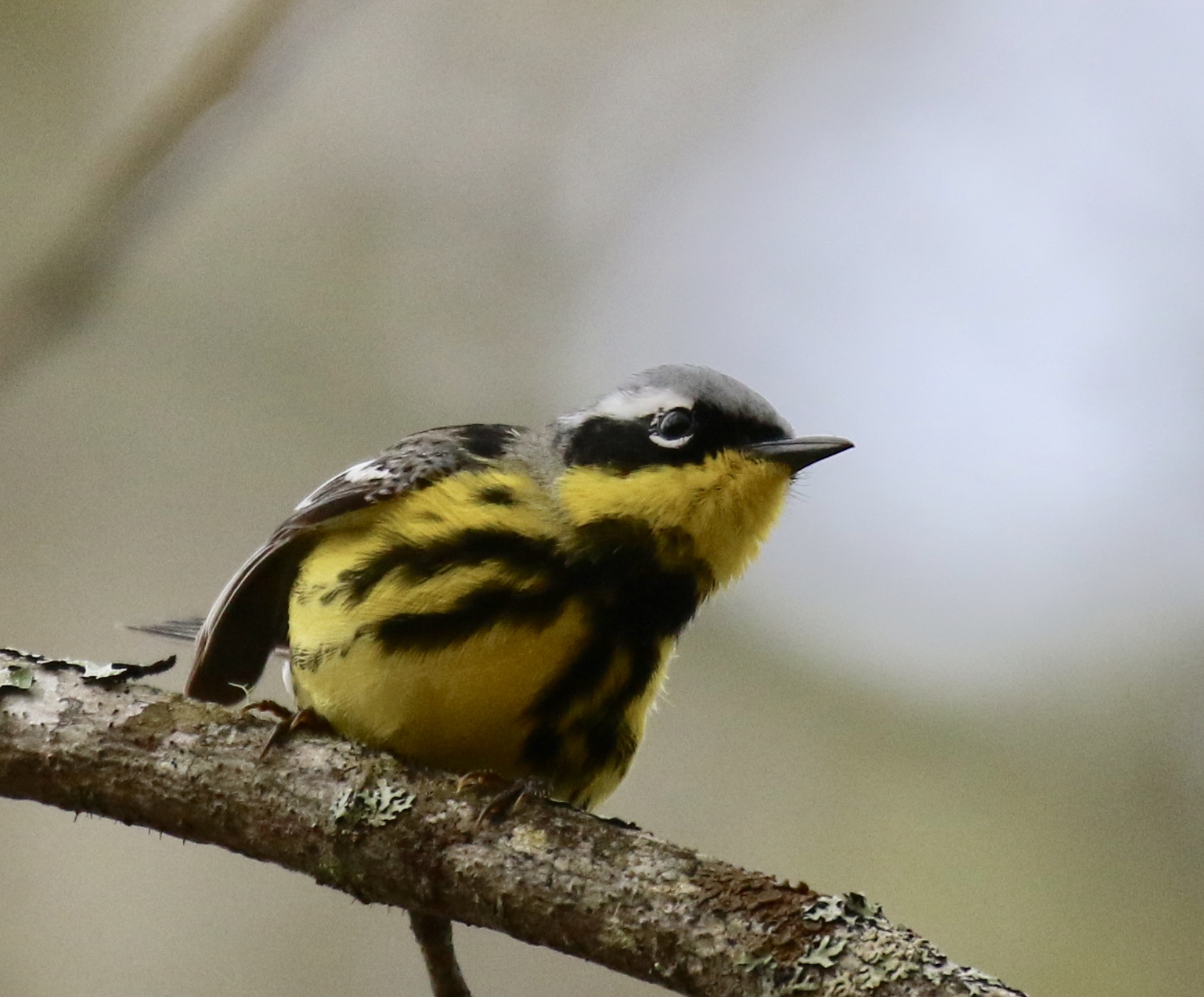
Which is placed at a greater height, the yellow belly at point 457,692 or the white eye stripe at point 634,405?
the white eye stripe at point 634,405

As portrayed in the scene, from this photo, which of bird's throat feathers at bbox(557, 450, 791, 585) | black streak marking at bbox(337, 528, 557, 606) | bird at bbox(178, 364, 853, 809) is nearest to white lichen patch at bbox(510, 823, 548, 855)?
bird at bbox(178, 364, 853, 809)

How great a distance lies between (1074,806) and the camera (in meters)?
6.45

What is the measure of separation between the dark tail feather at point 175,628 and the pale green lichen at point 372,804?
1.40 m

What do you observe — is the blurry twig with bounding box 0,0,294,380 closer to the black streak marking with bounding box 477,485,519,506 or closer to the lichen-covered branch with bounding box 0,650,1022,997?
the lichen-covered branch with bounding box 0,650,1022,997

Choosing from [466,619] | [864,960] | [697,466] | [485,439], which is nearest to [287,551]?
[485,439]

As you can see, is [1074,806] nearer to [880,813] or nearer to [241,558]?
[880,813]

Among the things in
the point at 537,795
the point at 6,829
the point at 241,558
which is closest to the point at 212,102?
the point at 537,795

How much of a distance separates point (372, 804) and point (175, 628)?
5.36ft

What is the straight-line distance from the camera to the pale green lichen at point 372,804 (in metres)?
2.86

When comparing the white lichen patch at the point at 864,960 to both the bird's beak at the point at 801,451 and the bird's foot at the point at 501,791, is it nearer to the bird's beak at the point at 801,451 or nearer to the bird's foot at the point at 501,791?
the bird's foot at the point at 501,791

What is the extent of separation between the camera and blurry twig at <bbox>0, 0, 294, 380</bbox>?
2412 millimetres

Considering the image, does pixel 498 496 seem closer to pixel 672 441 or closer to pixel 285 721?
pixel 672 441

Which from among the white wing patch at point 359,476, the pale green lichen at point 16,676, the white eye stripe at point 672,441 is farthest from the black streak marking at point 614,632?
the pale green lichen at point 16,676

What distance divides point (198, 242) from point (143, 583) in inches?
88.8
